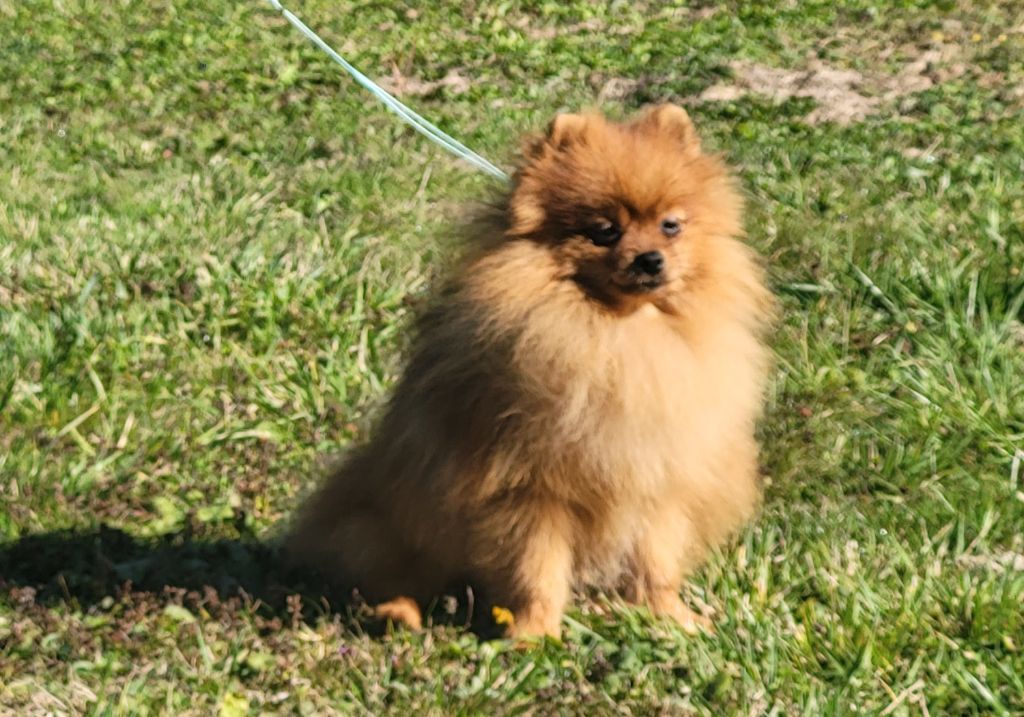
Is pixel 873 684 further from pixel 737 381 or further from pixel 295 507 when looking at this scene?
pixel 295 507

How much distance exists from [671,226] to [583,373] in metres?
0.45

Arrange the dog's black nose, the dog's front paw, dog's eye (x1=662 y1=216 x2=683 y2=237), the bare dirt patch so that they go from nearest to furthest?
1. the dog's black nose
2. dog's eye (x1=662 y1=216 x2=683 y2=237)
3. the dog's front paw
4. the bare dirt patch

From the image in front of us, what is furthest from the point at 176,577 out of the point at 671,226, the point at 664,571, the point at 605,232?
the point at 671,226

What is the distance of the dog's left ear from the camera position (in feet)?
13.1

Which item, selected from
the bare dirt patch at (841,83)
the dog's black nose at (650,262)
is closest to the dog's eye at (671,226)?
the dog's black nose at (650,262)

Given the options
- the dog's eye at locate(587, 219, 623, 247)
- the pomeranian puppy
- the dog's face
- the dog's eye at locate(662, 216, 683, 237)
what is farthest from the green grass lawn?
the dog's eye at locate(662, 216, 683, 237)

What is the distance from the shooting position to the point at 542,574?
3.98 m

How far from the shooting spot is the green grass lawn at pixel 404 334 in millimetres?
3992

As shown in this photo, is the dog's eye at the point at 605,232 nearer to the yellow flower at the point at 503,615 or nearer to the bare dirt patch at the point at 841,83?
the yellow flower at the point at 503,615

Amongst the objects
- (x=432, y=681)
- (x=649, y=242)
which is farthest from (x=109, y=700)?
(x=649, y=242)

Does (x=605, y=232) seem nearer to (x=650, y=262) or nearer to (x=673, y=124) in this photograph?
(x=650, y=262)

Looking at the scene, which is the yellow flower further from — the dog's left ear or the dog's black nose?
the dog's left ear

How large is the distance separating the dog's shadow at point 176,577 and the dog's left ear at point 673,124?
141cm

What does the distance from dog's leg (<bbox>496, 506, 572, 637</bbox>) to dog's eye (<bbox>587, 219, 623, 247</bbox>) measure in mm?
713
